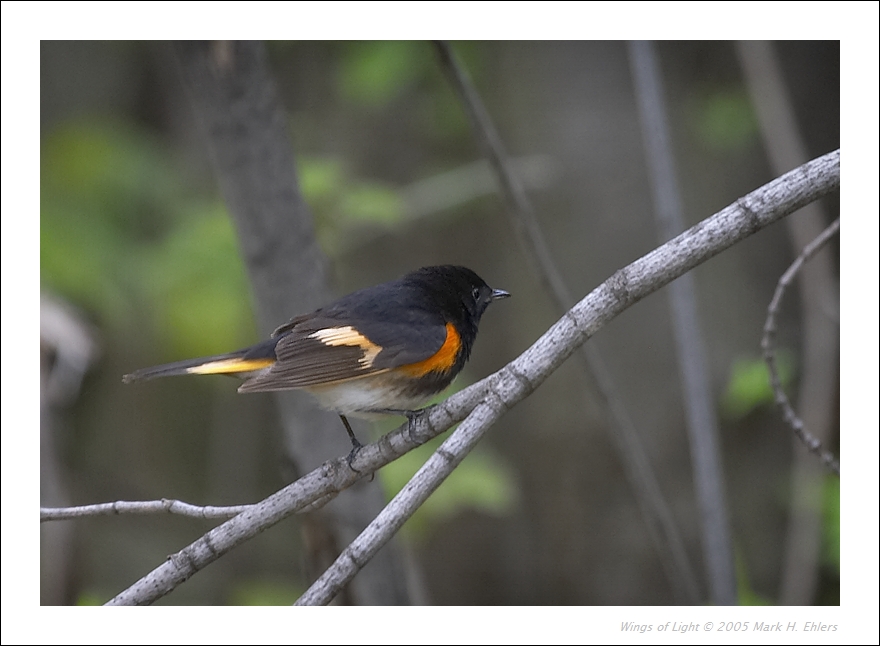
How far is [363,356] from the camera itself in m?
1.69

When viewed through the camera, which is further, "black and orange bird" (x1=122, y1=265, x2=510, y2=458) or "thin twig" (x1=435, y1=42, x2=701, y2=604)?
"thin twig" (x1=435, y1=42, x2=701, y2=604)

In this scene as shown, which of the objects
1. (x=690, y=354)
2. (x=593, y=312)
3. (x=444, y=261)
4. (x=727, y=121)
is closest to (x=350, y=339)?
(x=593, y=312)

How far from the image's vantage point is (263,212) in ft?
6.43

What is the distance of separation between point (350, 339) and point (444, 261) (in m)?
1.55

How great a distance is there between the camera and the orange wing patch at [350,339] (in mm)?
1691

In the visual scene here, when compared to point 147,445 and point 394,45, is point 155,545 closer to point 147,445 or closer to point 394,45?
point 147,445

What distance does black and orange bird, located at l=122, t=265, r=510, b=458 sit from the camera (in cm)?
165

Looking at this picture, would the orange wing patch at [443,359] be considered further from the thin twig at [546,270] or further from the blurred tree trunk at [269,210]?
the blurred tree trunk at [269,210]

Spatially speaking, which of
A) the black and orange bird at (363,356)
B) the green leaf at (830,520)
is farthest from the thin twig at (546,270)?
the green leaf at (830,520)

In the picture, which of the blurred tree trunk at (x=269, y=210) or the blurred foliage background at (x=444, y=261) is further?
the blurred foliage background at (x=444, y=261)

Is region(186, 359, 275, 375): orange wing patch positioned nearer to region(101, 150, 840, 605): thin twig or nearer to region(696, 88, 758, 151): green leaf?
region(101, 150, 840, 605): thin twig

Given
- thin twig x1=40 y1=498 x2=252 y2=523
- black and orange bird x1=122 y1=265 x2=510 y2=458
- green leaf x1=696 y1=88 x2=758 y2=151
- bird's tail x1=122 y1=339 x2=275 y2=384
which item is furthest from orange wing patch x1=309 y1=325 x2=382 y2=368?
green leaf x1=696 y1=88 x2=758 y2=151

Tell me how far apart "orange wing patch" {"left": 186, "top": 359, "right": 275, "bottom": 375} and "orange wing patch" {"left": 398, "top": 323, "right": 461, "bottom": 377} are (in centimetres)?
31

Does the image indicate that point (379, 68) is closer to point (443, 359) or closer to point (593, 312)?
point (443, 359)
